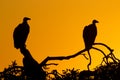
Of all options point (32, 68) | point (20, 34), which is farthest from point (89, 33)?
point (32, 68)

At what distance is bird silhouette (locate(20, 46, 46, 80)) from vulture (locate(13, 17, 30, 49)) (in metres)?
0.92

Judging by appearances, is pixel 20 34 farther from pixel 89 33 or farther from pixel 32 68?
pixel 89 33

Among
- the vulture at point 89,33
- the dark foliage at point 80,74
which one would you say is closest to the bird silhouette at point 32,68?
the dark foliage at point 80,74

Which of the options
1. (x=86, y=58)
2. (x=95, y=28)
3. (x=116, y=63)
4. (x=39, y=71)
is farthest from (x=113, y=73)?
(x=95, y=28)

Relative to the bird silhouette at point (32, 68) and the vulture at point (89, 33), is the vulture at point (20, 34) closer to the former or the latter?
the bird silhouette at point (32, 68)

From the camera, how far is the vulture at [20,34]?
14.8m

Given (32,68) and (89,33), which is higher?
(89,33)

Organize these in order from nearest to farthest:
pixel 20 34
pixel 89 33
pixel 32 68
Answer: pixel 32 68 → pixel 20 34 → pixel 89 33

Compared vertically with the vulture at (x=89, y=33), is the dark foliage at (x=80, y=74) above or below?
below

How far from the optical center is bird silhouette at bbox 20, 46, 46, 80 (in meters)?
13.3

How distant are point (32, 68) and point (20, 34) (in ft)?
7.95

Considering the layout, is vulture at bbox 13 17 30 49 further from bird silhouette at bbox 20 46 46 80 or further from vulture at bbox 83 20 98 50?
vulture at bbox 83 20 98 50

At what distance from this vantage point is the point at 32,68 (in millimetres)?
13477

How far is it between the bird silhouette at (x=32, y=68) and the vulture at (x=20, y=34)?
92 centimetres
